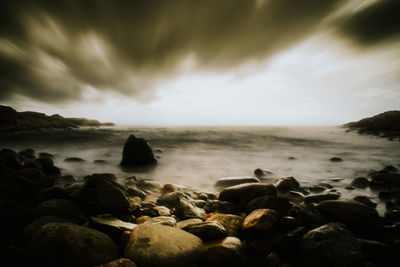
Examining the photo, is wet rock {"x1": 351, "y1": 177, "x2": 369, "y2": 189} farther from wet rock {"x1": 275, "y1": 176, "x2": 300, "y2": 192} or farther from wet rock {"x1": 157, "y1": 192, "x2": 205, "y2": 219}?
wet rock {"x1": 157, "y1": 192, "x2": 205, "y2": 219}

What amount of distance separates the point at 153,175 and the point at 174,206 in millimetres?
4802

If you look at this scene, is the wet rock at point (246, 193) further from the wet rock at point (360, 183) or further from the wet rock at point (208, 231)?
the wet rock at point (360, 183)

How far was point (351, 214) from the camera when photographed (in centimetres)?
298

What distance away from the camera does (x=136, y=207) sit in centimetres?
337

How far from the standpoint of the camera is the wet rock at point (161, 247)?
179 centimetres

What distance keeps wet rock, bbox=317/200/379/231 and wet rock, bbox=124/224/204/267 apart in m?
2.58

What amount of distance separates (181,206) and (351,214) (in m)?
3.02

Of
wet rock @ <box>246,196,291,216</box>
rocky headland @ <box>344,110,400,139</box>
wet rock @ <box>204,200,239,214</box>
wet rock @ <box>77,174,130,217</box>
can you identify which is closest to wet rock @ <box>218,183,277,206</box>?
wet rock @ <box>204,200,239,214</box>

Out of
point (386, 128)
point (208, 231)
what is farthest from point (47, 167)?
point (386, 128)

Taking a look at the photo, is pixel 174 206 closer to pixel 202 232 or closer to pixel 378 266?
pixel 202 232

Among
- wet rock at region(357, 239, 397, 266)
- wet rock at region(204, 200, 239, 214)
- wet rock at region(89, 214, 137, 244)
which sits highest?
wet rock at region(89, 214, 137, 244)

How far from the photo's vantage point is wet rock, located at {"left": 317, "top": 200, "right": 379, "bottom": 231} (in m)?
2.88

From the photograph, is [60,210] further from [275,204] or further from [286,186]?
[286,186]

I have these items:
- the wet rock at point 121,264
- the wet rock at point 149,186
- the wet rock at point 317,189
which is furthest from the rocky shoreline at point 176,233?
the wet rock at point 317,189
